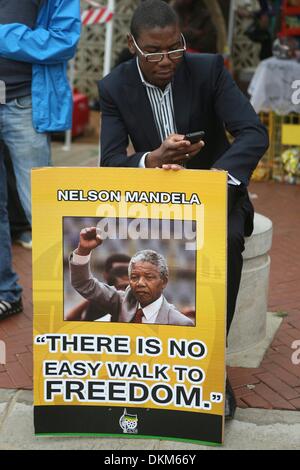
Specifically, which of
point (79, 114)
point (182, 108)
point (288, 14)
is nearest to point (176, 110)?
point (182, 108)

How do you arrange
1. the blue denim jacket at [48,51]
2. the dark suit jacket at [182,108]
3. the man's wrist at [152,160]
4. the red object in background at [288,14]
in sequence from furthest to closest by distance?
the red object in background at [288,14] → the blue denim jacket at [48,51] → the dark suit jacket at [182,108] → the man's wrist at [152,160]

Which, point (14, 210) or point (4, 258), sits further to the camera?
point (14, 210)

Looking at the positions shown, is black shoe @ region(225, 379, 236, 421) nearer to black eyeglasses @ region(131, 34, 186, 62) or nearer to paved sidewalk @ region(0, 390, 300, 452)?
paved sidewalk @ region(0, 390, 300, 452)

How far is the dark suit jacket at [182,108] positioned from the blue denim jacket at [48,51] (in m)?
0.79

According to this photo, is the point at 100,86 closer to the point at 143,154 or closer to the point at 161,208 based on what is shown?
the point at 143,154

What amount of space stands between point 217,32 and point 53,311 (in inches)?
328

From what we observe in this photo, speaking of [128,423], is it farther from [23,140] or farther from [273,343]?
[23,140]

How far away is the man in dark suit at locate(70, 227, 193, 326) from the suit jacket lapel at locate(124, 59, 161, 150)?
74cm

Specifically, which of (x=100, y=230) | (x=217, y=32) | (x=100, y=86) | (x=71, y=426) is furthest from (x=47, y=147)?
(x=217, y=32)

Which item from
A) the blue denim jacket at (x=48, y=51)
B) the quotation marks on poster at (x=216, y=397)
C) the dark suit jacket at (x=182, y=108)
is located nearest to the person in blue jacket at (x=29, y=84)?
the blue denim jacket at (x=48, y=51)

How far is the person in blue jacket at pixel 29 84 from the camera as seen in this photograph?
3936mm

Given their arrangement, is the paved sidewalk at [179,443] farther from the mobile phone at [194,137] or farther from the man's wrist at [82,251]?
the mobile phone at [194,137]

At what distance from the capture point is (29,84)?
4090 mm

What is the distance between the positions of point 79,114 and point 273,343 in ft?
22.0
